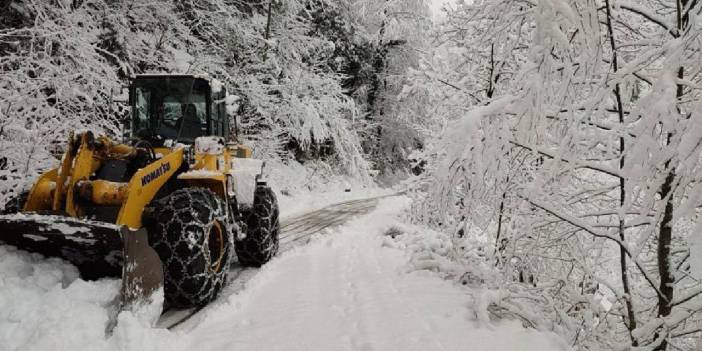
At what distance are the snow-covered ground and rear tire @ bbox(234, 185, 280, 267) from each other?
34.3 inches

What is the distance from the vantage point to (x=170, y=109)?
589cm

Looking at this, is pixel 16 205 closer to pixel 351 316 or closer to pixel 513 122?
pixel 351 316

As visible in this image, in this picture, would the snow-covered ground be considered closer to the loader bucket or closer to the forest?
the loader bucket

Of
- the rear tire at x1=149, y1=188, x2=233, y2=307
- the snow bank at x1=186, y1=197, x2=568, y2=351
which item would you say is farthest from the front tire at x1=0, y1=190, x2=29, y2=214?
the snow bank at x1=186, y1=197, x2=568, y2=351

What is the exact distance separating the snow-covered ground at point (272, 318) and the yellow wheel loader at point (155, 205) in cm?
22

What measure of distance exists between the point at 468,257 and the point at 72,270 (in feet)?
14.3

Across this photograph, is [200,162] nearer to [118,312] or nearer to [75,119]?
[118,312]

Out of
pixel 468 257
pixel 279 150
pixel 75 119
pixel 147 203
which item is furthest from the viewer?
pixel 279 150

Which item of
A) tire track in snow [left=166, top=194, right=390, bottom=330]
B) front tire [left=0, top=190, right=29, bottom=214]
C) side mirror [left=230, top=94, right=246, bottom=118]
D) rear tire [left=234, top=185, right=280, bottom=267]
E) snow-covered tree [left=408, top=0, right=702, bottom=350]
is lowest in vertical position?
tire track in snow [left=166, top=194, right=390, bottom=330]

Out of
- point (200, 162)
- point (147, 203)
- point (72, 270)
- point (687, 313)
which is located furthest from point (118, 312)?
point (687, 313)

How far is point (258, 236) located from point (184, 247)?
6.73ft

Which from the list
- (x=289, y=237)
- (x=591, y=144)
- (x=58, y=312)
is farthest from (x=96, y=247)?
(x=289, y=237)

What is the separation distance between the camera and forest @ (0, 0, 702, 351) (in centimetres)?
188

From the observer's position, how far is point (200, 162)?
17.3ft
